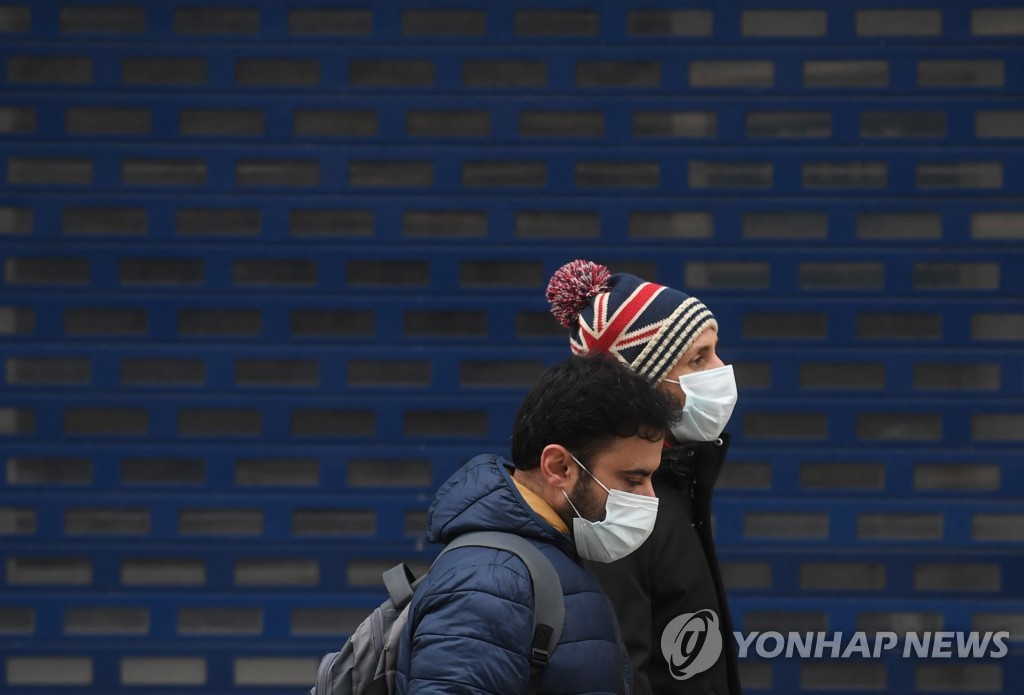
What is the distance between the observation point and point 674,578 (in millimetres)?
2318

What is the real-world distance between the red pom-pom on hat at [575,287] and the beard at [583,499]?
2.37 ft

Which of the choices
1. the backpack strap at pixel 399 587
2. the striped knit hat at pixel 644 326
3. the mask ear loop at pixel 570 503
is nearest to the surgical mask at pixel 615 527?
the mask ear loop at pixel 570 503

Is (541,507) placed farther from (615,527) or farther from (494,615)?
(494,615)

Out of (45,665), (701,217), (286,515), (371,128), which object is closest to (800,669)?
(701,217)

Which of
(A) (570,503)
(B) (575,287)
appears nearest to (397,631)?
(A) (570,503)

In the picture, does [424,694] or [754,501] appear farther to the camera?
[754,501]

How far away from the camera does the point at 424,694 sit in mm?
1566

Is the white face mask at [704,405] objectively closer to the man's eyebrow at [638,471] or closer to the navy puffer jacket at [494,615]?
the man's eyebrow at [638,471]

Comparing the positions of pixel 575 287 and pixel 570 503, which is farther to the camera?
pixel 575 287

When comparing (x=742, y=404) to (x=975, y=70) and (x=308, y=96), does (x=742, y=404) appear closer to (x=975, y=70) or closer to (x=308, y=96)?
(x=975, y=70)

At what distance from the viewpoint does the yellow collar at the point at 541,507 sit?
6.05ft

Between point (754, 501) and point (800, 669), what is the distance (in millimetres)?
685

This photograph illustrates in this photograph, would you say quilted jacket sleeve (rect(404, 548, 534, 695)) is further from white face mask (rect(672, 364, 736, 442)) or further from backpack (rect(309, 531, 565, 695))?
white face mask (rect(672, 364, 736, 442))

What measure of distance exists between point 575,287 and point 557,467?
0.73 m
